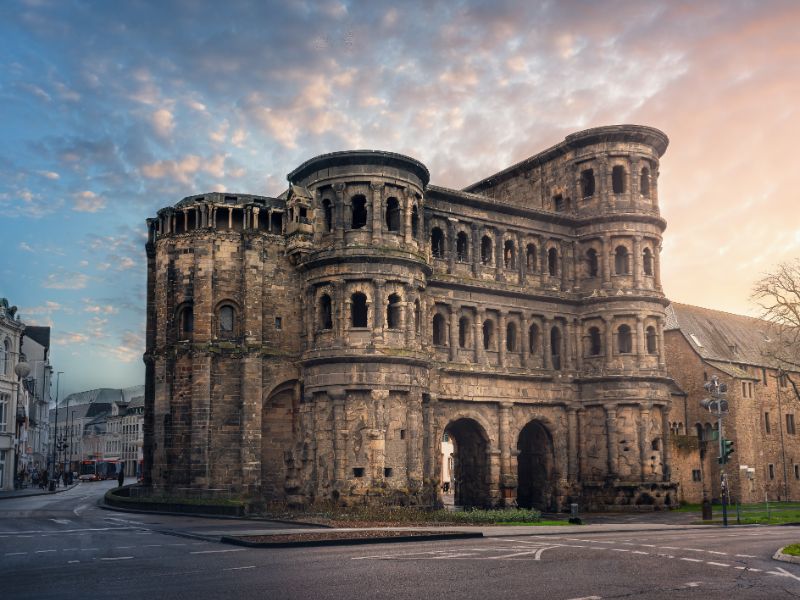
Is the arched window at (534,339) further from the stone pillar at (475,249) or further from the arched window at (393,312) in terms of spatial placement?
the arched window at (393,312)

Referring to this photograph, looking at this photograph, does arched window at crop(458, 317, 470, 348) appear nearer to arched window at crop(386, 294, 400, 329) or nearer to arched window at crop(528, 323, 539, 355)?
arched window at crop(528, 323, 539, 355)

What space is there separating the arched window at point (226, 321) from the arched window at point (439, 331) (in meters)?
10.5

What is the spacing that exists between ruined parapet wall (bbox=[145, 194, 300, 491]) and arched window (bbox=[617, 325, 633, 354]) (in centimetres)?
1932

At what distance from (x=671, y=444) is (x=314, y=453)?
1034 inches

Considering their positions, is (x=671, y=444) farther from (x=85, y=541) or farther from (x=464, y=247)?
(x=85, y=541)

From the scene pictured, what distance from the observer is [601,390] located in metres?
49.3

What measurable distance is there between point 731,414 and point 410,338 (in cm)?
3185

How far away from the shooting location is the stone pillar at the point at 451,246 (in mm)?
46062

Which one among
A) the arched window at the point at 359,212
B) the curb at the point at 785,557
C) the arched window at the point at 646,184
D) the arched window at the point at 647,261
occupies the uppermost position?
the arched window at the point at 646,184

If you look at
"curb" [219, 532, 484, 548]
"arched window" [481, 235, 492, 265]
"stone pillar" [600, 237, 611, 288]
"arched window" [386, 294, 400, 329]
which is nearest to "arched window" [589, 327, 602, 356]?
"stone pillar" [600, 237, 611, 288]

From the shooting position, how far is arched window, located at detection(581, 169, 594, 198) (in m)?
51.8

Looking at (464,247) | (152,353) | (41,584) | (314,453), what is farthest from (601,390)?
(41,584)

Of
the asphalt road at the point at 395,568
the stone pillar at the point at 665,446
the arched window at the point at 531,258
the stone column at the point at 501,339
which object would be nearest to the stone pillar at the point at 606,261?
the arched window at the point at 531,258

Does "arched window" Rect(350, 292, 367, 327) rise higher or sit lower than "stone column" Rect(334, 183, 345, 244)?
lower
